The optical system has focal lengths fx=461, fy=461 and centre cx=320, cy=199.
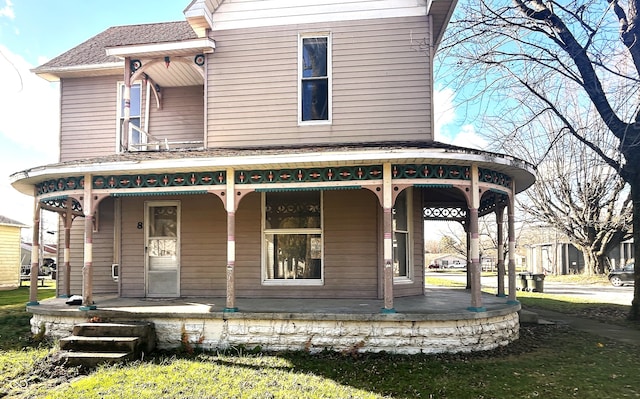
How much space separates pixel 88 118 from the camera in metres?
11.5

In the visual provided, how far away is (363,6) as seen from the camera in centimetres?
966

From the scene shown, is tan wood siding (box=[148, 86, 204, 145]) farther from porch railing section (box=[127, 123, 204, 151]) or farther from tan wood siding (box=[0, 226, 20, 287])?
tan wood siding (box=[0, 226, 20, 287])

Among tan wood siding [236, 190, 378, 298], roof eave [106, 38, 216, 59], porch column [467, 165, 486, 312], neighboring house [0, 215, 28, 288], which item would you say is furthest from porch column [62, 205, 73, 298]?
neighboring house [0, 215, 28, 288]

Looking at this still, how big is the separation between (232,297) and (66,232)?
4770 mm

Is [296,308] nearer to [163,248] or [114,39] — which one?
[163,248]

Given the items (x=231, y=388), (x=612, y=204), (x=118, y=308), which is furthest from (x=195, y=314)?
(x=612, y=204)

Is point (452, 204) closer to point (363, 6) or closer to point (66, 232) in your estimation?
point (363, 6)

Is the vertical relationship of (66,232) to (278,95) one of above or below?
below

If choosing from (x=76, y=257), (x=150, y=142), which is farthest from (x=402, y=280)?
(x=76, y=257)

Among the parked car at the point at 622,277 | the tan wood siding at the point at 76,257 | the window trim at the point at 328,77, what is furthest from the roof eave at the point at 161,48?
the parked car at the point at 622,277

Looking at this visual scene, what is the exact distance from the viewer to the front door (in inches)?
393

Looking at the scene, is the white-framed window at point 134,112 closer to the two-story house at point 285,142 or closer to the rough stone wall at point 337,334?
the two-story house at point 285,142

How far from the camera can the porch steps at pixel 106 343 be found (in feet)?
22.3

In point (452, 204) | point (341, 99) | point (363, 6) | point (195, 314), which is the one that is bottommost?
point (195, 314)
